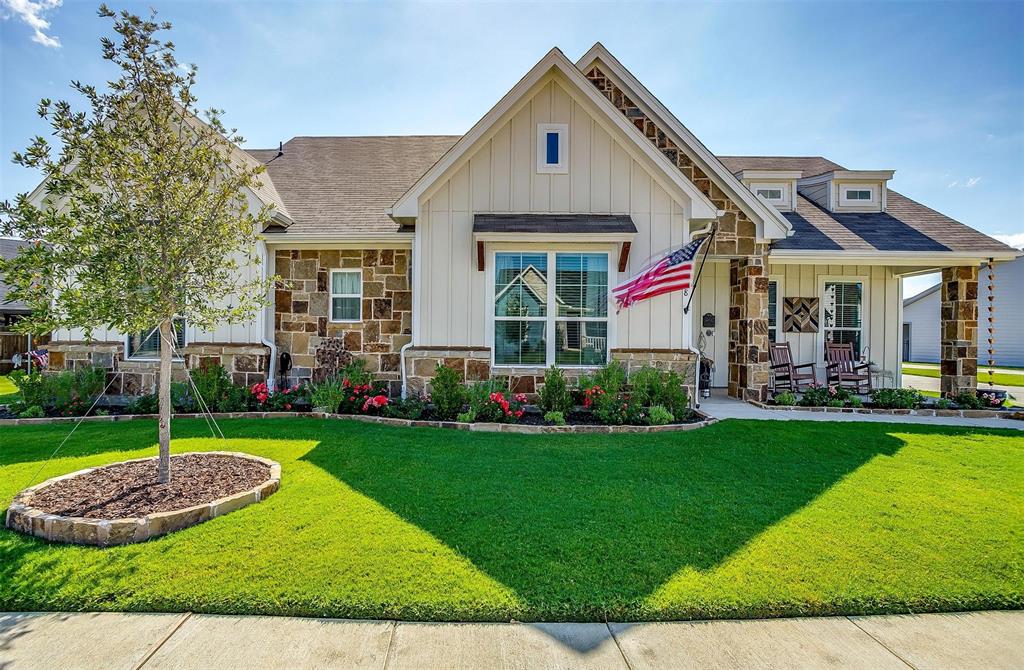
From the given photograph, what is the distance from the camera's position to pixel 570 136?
8.35 metres

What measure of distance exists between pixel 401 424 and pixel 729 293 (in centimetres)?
873

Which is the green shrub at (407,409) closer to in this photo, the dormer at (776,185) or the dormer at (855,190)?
the dormer at (776,185)

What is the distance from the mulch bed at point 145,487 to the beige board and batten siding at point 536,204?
4033 millimetres

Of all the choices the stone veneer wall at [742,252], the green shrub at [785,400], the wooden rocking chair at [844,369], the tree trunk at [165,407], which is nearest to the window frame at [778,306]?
the wooden rocking chair at [844,369]

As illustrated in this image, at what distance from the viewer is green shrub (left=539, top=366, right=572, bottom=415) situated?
769 centimetres

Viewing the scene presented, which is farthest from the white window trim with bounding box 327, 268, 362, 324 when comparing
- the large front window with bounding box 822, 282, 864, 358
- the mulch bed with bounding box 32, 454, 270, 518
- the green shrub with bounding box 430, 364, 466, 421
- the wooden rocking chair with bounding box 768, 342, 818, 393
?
the large front window with bounding box 822, 282, 864, 358

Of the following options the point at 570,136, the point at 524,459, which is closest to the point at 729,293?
the point at 570,136

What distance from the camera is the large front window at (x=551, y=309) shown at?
826 cm

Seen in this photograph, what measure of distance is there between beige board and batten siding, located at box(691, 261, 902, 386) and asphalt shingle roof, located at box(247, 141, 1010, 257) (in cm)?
104

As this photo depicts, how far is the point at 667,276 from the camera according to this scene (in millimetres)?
7070

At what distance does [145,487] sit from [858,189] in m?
16.5

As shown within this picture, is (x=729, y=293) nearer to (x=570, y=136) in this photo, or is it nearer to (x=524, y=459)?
(x=570, y=136)

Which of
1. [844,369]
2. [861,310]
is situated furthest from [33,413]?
[861,310]

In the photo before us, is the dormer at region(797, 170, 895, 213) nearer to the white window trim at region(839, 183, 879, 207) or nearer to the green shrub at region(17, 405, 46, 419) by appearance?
the white window trim at region(839, 183, 879, 207)
